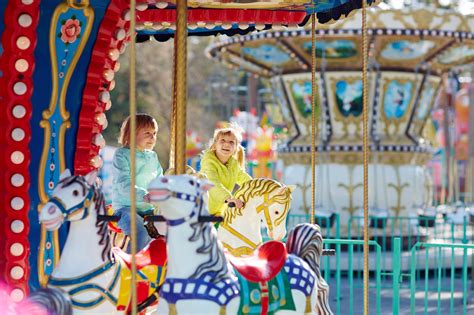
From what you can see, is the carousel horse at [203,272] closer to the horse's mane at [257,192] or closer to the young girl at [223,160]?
the horse's mane at [257,192]

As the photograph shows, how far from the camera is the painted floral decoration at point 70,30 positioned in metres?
4.88

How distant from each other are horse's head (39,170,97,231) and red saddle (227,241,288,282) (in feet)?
2.61

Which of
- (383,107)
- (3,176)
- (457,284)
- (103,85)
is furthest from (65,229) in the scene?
(383,107)

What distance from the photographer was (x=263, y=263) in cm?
473

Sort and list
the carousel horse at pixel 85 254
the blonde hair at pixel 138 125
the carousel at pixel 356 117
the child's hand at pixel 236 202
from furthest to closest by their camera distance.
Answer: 1. the carousel at pixel 356 117
2. the child's hand at pixel 236 202
3. the blonde hair at pixel 138 125
4. the carousel horse at pixel 85 254

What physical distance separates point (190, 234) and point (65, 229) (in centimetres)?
87

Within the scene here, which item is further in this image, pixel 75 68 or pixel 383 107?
pixel 383 107

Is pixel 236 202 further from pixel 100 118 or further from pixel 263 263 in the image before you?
pixel 263 263

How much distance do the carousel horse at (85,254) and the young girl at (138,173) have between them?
0.86 metres

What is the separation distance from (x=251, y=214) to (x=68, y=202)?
7.86ft

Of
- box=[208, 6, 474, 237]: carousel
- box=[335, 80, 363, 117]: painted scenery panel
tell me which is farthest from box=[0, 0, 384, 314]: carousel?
box=[335, 80, 363, 117]: painted scenery panel

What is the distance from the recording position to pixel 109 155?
53.8 feet

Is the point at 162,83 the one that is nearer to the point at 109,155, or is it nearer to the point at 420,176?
the point at 109,155

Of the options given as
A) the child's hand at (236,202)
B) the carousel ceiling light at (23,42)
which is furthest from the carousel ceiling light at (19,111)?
the child's hand at (236,202)
